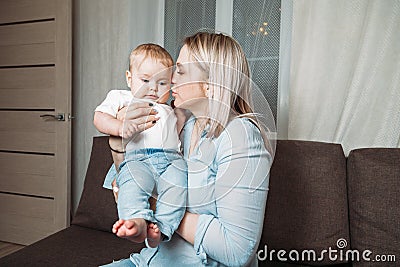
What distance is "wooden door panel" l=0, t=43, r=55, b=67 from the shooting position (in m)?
2.71

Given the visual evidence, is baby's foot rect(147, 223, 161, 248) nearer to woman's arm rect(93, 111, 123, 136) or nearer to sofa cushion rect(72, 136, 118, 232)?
woman's arm rect(93, 111, 123, 136)

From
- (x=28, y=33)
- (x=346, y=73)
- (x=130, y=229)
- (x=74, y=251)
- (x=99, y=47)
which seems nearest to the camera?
(x=130, y=229)

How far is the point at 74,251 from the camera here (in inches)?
64.1

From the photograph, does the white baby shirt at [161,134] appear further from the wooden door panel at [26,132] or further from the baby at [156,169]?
the wooden door panel at [26,132]

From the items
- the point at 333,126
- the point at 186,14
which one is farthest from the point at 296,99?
the point at 186,14

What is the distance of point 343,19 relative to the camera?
1898mm

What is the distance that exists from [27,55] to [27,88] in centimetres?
23

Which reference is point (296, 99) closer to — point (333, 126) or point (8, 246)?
point (333, 126)

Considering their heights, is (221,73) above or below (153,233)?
above

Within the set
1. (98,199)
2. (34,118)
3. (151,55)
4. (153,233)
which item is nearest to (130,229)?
(153,233)

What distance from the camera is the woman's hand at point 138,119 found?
3.05 ft

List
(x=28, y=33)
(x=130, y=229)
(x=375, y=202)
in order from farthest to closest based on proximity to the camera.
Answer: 1. (x=28, y=33)
2. (x=375, y=202)
3. (x=130, y=229)

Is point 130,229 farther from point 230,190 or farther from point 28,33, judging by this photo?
point 28,33

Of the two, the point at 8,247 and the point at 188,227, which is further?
the point at 8,247
